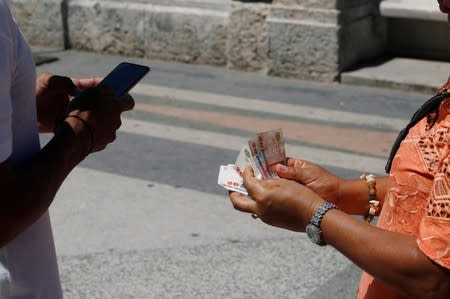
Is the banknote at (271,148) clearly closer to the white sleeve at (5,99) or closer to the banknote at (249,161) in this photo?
the banknote at (249,161)

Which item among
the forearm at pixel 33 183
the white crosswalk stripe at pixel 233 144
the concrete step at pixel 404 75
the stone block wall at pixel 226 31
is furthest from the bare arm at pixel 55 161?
the stone block wall at pixel 226 31

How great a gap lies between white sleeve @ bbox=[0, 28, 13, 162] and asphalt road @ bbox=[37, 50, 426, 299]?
8.49 ft

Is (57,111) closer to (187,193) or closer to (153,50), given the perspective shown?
(187,193)

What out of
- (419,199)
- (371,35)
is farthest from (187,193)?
(371,35)

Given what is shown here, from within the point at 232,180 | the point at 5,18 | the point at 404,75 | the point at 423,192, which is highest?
the point at 5,18

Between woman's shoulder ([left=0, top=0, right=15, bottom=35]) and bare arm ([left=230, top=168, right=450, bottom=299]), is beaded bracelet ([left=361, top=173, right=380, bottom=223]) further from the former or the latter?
woman's shoulder ([left=0, top=0, right=15, bottom=35])

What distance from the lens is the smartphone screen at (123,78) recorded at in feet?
7.11

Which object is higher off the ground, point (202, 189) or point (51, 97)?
point (51, 97)

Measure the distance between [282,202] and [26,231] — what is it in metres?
0.57

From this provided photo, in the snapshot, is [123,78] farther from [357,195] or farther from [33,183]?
[357,195]

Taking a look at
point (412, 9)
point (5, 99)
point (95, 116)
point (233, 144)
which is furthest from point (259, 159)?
point (412, 9)

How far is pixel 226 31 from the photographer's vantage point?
372 inches

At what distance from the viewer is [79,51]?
10.5 m

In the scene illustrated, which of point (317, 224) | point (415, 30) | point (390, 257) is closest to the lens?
point (390, 257)
